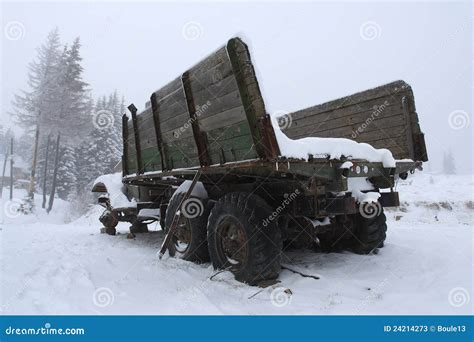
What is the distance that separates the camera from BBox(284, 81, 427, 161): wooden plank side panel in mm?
4985

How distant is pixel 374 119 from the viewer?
538cm

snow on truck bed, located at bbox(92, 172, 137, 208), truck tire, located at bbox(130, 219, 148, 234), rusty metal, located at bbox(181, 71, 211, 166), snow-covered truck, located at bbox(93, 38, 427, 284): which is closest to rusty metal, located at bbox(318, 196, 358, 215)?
snow-covered truck, located at bbox(93, 38, 427, 284)

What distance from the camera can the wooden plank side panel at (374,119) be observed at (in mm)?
4985

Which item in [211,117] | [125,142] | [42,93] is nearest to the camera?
[211,117]

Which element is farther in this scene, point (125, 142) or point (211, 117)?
point (125, 142)

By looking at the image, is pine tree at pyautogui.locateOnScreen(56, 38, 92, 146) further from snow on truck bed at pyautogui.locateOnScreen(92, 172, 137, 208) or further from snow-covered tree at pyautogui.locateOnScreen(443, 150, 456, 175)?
snow-covered tree at pyautogui.locateOnScreen(443, 150, 456, 175)

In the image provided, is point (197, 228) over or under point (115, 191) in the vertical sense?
under

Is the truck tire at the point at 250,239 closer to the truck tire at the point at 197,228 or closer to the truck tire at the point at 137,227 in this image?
the truck tire at the point at 197,228

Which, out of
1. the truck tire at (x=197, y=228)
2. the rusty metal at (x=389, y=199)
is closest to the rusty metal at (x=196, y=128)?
the truck tire at (x=197, y=228)

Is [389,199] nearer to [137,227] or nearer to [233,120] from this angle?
[233,120]

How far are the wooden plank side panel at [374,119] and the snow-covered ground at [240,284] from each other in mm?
1676

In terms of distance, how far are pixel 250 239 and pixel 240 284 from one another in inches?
22.6

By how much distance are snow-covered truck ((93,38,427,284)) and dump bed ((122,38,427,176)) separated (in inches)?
0.6

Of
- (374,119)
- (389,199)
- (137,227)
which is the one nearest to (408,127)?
(374,119)
